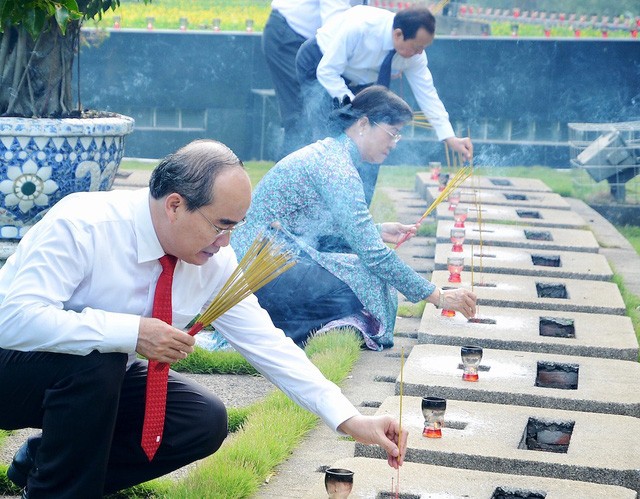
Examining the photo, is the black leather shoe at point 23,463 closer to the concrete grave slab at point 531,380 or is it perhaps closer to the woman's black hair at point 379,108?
the concrete grave slab at point 531,380

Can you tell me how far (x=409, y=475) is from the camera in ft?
9.86

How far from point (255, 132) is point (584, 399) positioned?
26.3ft

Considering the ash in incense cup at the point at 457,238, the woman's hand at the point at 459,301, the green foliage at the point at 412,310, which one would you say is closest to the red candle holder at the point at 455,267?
the green foliage at the point at 412,310

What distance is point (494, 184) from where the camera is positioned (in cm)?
895

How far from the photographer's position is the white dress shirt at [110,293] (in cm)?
265

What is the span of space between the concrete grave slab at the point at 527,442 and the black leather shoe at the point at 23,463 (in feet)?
2.96

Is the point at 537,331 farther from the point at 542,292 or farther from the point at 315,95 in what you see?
the point at 315,95

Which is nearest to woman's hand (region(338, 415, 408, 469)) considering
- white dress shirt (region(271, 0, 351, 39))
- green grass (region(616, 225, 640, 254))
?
white dress shirt (region(271, 0, 351, 39))

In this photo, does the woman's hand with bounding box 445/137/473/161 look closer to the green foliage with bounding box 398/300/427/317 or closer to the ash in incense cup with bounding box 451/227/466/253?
the ash in incense cup with bounding box 451/227/466/253

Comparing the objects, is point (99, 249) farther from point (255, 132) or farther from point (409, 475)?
point (255, 132)

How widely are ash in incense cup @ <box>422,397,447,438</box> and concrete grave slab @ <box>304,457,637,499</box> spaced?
0.68ft

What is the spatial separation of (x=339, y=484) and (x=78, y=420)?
638mm

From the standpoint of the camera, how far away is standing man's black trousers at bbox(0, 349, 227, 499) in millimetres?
2670

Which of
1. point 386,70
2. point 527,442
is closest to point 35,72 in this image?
point 386,70
